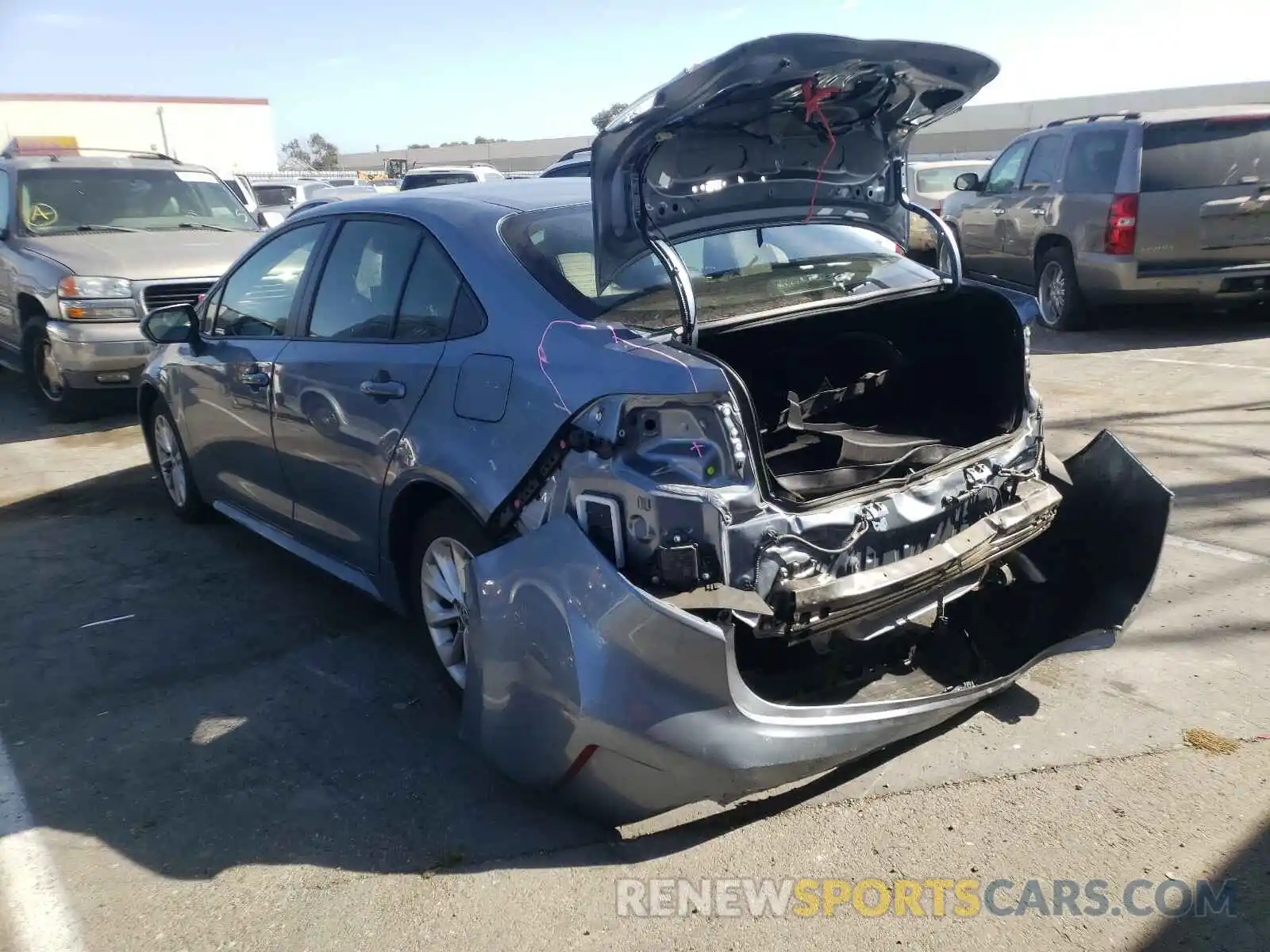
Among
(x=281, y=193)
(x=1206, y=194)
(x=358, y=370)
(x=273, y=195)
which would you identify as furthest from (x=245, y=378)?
(x=281, y=193)

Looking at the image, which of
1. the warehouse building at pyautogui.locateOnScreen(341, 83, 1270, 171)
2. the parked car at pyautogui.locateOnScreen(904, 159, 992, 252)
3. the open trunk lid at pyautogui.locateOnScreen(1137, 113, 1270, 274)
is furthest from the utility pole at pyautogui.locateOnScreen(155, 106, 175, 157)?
the open trunk lid at pyautogui.locateOnScreen(1137, 113, 1270, 274)

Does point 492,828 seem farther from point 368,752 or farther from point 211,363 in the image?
point 211,363

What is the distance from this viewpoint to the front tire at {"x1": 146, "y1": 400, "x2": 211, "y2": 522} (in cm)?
579

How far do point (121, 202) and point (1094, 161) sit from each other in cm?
891

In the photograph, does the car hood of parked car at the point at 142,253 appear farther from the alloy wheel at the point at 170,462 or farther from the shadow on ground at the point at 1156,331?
the shadow on ground at the point at 1156,331

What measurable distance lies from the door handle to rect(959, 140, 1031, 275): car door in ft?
31.5

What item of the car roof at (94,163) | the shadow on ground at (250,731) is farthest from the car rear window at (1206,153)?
the car roof at (94,163)

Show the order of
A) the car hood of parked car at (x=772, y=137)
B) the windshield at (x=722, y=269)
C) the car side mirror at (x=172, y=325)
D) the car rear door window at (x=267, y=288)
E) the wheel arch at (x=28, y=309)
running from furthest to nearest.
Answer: the wheel arch at (x=28, y=309)
the car side mirror at (x=172, y=325)
the car rear door window at (x=267, y=288)
the windshield at (x=722, y=269)
the car hood of parked car at (x=772, y=137)

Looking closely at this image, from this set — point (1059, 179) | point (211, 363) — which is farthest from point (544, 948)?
point (1059, 179)

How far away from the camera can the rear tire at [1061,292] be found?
10.4 metres

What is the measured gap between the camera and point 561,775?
116 inches

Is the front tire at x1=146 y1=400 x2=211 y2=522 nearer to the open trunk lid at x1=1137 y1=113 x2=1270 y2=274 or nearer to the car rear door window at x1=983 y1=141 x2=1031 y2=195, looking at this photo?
the open trunk lid at x1=1137 y1=113 x2=1270 y2=274

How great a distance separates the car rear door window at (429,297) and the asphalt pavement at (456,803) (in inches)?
52.3

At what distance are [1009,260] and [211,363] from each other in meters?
9.24
